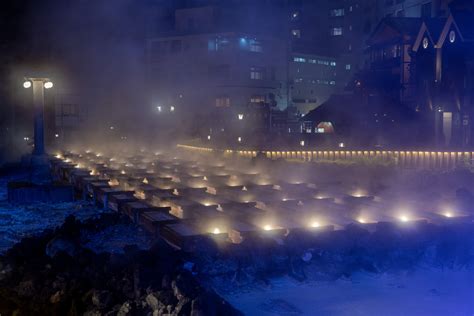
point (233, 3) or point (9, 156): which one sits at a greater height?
point (233, 3)

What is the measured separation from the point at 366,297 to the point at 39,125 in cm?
918

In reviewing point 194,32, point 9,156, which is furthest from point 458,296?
point 194,32

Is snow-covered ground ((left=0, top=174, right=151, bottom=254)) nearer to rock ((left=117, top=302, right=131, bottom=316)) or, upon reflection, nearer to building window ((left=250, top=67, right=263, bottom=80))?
rock ((left=117, top=302, right=131, bottom=316))

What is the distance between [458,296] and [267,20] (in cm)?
2587

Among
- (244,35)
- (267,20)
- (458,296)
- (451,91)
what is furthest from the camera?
(267,20)

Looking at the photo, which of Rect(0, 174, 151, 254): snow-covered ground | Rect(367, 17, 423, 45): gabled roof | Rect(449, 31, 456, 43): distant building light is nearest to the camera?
Rect(0, 174, 151, 254): snow-covered ground

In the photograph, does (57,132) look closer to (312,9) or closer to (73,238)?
(73,238)

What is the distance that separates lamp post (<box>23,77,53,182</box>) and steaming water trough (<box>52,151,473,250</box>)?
764mm

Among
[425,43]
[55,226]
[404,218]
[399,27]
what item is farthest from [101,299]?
[399,27]

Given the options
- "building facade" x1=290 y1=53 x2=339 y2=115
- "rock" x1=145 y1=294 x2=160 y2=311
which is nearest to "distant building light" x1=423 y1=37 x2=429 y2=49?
"building facade" x1=290 y1=53 x2=339 y2=115

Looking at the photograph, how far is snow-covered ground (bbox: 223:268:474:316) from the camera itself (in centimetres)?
487

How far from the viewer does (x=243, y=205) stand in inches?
323

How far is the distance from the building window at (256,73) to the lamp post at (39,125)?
16.8 m

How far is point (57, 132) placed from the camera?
24.1 metres
